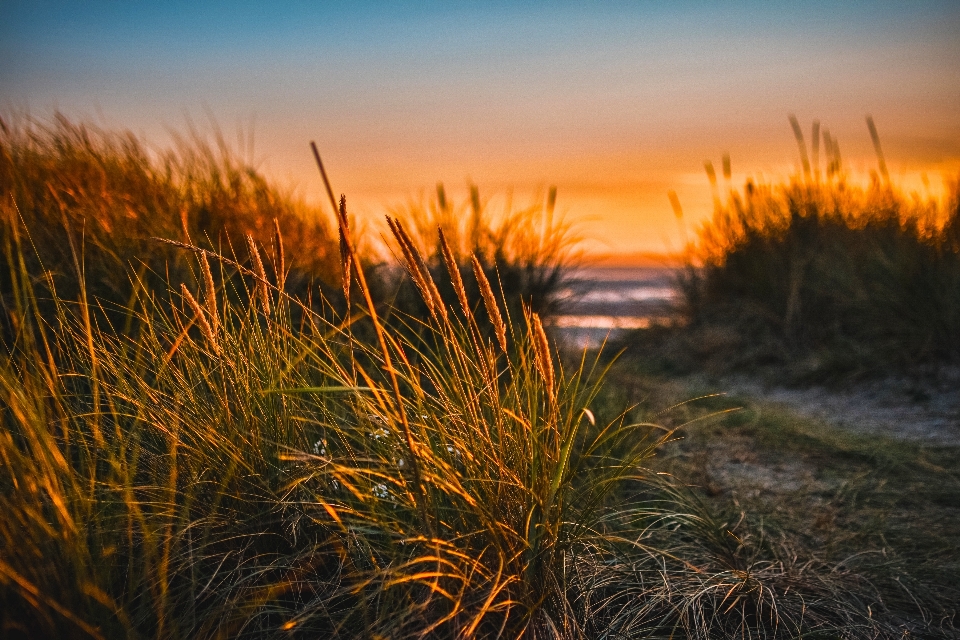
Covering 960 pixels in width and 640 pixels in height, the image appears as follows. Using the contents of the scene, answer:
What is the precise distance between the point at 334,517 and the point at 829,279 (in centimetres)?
500

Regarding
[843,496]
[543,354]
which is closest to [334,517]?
[543,354]

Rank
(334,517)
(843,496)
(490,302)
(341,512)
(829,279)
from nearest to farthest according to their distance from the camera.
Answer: (490,302)
(334,517)
(341,512)
(843,496)
(829,279)

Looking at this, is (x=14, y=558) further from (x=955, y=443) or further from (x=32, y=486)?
(x=955, y=443)

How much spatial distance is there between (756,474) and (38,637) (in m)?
2.51

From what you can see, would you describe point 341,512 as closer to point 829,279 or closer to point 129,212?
point 129,212

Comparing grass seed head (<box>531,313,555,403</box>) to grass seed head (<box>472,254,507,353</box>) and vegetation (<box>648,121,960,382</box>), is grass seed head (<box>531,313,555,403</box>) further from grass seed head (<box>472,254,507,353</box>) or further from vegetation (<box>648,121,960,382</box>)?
vegetation (<box>648,121,960,382</box>)

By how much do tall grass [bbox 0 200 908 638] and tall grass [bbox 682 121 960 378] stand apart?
11.3 ft

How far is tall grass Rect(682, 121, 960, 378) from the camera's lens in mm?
4340

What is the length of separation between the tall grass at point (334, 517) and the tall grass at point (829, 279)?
344cm

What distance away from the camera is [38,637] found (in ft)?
3.03

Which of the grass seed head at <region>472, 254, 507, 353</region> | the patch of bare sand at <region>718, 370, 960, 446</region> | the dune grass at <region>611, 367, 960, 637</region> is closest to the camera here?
the grass seed head at <region>472, 254, 507, 353</region>

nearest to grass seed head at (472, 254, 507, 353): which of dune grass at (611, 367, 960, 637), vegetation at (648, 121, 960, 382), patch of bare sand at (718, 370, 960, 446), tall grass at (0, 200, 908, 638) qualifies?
tall grass at (0, 200, 908, 638)

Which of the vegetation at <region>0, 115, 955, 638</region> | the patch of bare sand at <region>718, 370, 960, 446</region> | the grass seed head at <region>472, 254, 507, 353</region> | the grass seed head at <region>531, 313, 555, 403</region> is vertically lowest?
the patch of bare sand at <region>718, 370, 960, 446</region>

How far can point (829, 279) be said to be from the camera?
16.9 feet
